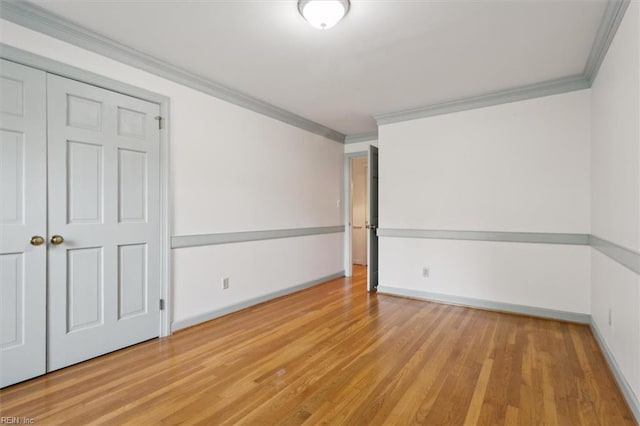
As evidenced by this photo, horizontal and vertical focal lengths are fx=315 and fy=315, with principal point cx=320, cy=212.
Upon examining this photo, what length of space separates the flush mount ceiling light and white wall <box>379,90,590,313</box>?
237 cm

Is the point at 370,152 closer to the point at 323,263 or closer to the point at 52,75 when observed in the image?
the point at 323,263

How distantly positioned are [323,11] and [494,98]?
8.31ft

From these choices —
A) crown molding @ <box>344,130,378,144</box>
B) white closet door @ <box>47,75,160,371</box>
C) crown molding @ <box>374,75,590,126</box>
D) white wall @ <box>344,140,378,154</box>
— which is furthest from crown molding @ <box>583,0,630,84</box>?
white closet door @ <box>47,75,160,371</box>

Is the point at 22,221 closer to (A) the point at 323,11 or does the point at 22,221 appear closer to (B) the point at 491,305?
(A) the point at 323,11

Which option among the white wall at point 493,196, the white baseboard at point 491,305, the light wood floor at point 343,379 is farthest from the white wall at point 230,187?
the white baseboard at point 491,305

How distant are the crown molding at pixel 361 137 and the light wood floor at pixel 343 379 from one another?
10.2ft

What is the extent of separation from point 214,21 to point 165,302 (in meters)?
2.38

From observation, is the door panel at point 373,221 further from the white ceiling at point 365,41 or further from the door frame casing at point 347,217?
the white ceiling at point 365,41

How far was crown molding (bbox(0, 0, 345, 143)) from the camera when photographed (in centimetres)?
208

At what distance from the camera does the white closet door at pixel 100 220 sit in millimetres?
2273

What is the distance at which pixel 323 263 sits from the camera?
16.6 ft

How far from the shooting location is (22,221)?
2.11 metres

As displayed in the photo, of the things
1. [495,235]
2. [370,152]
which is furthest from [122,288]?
[495,235]

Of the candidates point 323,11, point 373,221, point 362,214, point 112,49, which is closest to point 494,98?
point 373,221
